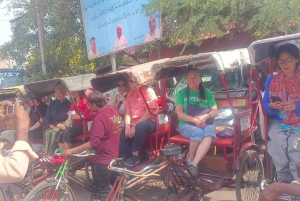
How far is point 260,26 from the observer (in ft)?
25.3

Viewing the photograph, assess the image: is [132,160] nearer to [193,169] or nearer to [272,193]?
[193,169]

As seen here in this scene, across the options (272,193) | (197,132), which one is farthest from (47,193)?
(272,193)

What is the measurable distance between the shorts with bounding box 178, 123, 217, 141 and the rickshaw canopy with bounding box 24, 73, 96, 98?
81.3 inches

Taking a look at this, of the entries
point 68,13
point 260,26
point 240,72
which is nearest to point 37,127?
point 240,72

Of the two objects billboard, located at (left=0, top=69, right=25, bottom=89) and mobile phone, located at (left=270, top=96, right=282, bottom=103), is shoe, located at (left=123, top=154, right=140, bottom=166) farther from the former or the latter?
billboard, located at (left=0, top=69, right=25, bottom=89)

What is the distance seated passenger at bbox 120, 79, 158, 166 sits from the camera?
4.93 meters

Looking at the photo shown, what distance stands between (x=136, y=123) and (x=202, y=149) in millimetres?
1293

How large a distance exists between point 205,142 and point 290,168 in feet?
3.65

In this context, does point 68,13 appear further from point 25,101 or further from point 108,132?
point 108,132

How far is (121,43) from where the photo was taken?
1021cm

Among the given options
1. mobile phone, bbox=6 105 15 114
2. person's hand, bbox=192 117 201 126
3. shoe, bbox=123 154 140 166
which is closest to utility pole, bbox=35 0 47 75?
shoe, bbox=123 154 140 166

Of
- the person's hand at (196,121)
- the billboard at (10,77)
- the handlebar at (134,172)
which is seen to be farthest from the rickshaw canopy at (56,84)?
the billboard at (10,77)

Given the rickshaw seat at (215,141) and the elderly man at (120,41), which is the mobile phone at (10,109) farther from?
the elderly man at (120,41)

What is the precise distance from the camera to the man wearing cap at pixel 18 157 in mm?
1999
